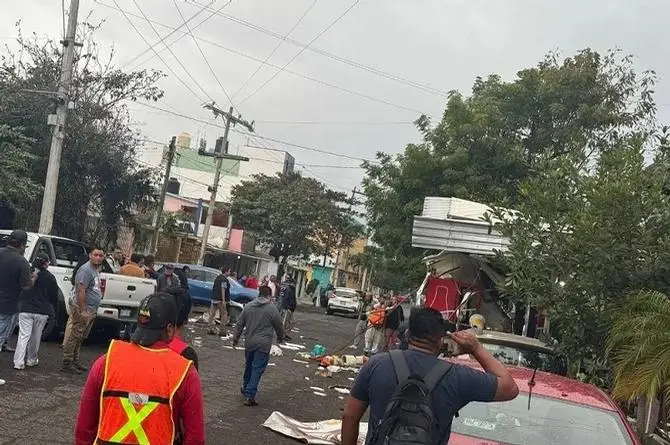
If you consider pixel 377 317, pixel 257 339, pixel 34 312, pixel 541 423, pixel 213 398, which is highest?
pixel 541 423

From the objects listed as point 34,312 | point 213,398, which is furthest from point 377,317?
point 34,312

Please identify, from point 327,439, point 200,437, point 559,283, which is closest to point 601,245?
point 559,283

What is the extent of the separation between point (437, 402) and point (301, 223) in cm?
4409

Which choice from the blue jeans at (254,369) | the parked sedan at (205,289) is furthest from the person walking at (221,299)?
the blue jeans at (254,369)

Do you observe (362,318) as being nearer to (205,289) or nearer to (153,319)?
(205,289)

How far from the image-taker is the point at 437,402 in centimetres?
361

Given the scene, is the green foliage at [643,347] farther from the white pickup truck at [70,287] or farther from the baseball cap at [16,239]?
the white pickup truck at [70,287]

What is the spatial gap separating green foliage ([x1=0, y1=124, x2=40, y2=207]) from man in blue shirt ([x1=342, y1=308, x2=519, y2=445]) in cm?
1723

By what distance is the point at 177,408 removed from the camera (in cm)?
323

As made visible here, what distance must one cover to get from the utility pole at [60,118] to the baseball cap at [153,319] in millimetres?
14395

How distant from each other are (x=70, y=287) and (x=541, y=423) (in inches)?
374

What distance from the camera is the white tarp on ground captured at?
8.59 metres

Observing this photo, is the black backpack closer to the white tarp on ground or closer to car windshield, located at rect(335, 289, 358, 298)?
the white tarp on ground

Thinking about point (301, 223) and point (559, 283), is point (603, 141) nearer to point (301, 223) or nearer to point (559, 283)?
point (559, 283)
